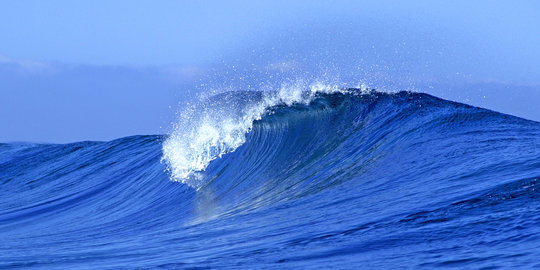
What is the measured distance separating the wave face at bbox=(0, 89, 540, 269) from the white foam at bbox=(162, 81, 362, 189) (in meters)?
0.03

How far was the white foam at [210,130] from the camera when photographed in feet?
29.8

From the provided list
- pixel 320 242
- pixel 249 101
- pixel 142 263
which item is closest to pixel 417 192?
pixel 320 242

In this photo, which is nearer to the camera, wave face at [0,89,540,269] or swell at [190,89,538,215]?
wave face at [0,89,540,269]

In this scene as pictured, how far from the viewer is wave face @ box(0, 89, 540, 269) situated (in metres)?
4.15

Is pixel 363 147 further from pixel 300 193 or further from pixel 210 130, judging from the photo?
pixel 210 130

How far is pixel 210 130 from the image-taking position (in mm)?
9578

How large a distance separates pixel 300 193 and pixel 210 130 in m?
3.14

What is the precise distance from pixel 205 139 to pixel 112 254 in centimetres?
432

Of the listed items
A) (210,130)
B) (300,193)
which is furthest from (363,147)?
(210,130)

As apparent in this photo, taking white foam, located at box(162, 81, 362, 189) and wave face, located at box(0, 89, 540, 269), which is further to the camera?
white foam, located at box(162, 81, 362, 189)

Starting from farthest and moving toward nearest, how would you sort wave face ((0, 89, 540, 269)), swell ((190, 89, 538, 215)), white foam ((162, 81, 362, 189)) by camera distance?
white foam ((162, 81, 362, 189)), swell ((190, 89, 538, 215)), wave face ((0, 89, 540, 269))

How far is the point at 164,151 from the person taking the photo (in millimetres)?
10461

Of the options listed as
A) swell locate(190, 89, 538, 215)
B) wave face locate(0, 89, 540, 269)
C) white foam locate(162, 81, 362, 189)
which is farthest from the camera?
white foam locate(162, 81, 362, 189)

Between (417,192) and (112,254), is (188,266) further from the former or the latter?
(417,192)
